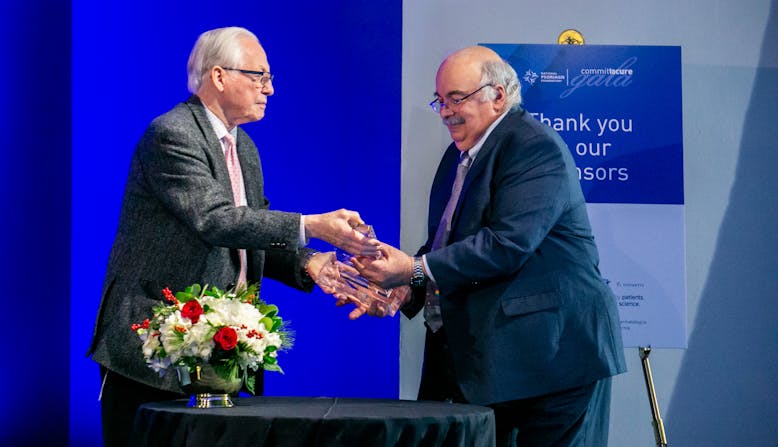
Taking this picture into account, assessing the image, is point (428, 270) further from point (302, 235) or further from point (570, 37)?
point (570, 37)

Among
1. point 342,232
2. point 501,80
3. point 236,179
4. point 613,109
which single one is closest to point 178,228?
point 236,179

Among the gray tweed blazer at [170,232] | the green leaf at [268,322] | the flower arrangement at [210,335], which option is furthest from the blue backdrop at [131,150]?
the green leaf at [268,322]

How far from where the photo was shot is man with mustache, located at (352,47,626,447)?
338cm

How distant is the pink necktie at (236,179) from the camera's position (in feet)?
11.4

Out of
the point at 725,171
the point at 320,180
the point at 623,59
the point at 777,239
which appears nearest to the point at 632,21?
the point at 623,59

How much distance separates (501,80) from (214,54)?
1059 millimetres

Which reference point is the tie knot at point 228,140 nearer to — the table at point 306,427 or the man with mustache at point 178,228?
the man with mustache at point 178,228

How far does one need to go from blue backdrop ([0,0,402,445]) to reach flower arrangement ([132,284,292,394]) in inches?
54.0

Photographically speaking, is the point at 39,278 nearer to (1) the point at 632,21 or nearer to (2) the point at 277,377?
(2) the point at 277,377

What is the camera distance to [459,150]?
3996 mm

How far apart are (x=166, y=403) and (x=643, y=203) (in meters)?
2.75

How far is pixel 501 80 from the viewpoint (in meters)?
3.78

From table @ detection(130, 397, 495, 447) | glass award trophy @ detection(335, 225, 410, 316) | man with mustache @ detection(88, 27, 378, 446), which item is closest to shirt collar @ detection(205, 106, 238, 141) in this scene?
man with mustache @ detection(88, 27, 378, 446)

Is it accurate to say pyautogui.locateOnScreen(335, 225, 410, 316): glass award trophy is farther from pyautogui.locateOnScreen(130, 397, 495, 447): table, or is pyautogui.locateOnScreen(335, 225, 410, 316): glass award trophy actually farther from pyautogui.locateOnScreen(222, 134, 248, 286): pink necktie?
pyautogui.locateOnScreen(130, 397, 495, 447): table
